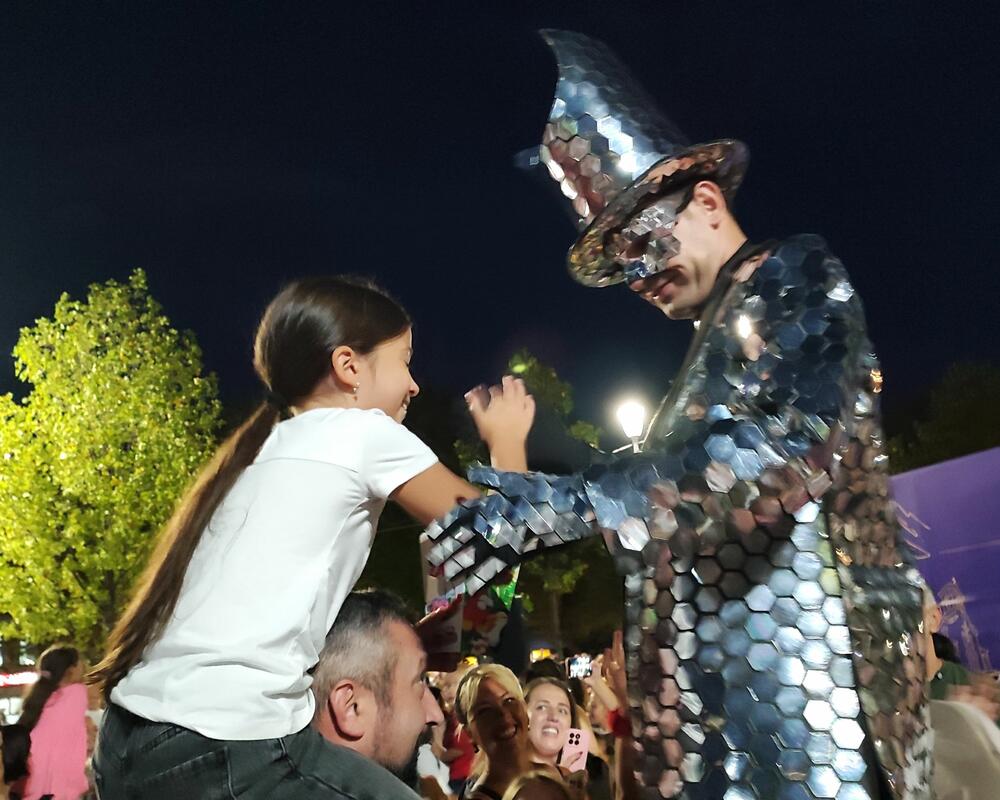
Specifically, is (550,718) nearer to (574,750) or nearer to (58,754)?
(574,750)

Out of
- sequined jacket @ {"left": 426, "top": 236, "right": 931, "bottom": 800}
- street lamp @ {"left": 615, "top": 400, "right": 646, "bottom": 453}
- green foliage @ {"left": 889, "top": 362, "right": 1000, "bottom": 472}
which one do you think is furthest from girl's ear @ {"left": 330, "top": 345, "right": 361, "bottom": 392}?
green foliage @ {"left": 889, "top": 362, "right": 1000, "bottom": 472}

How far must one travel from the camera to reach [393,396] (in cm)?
212

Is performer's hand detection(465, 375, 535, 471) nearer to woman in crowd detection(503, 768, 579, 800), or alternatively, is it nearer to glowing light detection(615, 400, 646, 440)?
woman in crowd detection(503, 768, 579, 800)

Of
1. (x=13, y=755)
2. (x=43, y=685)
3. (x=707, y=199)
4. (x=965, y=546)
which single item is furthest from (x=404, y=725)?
(x=965, y=546)

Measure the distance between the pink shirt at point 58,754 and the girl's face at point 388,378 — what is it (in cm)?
467

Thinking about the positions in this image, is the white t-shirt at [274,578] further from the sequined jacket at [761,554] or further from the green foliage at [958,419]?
the green foliage at [958,419]

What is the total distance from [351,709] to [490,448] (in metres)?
0.61

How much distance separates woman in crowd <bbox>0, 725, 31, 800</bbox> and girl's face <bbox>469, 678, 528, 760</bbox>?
9.81ft

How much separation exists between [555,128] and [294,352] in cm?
72

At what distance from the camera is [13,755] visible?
568cm

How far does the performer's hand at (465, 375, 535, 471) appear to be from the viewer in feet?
6.37

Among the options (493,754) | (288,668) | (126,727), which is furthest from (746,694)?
(493,754)

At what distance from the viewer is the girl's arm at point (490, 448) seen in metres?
1.75

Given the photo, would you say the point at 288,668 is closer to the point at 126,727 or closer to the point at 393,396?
the point at 126,727
